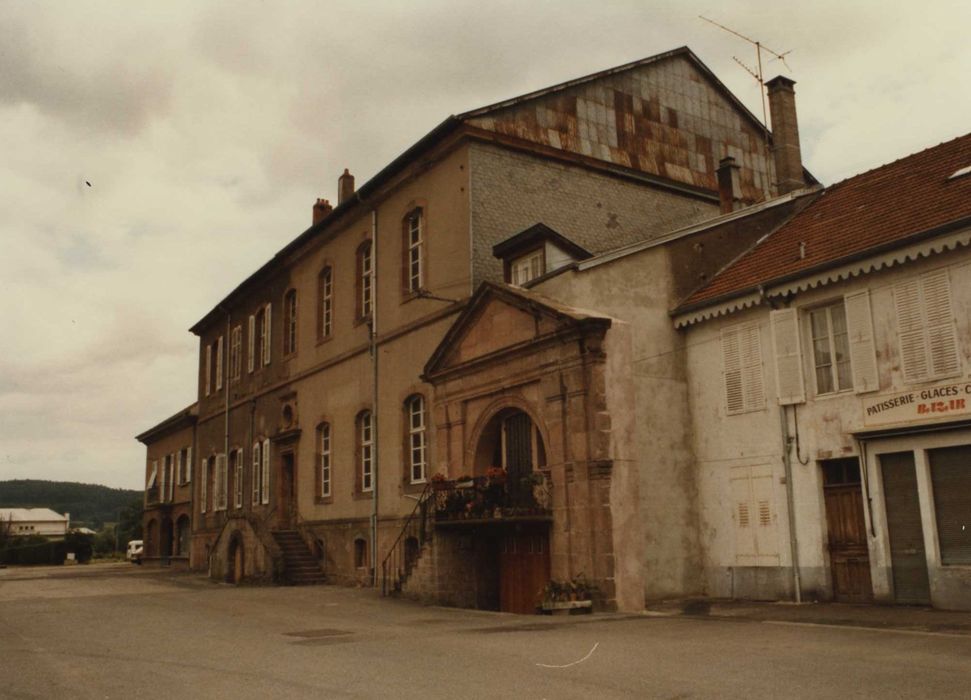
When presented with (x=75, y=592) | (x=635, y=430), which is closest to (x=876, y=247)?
(x=635, y=430)

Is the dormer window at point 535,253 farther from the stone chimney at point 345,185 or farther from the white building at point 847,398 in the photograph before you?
the stone chimney at point 345,185

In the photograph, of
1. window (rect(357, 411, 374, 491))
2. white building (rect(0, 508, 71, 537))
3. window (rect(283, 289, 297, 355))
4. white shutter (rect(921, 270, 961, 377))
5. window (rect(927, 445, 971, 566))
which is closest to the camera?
window (rect(927, 445, 971, 566))

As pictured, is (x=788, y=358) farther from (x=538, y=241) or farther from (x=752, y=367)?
(x=538, y=241)

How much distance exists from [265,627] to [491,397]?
6.45m

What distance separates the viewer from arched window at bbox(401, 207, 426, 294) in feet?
77.6

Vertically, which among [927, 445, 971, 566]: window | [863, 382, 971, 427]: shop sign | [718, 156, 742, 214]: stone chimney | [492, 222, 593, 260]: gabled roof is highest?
[718, 156, 742, 214]: stone chimney

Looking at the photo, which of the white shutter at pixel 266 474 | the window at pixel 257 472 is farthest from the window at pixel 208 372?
the white shutter at pixel 266 474

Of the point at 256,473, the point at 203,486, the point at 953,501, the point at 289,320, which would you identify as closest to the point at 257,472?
the point at 256,473

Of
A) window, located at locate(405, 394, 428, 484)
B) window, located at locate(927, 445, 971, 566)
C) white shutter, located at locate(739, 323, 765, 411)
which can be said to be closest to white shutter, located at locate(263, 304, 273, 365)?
window, located at locate(405, 394, 428, 484)

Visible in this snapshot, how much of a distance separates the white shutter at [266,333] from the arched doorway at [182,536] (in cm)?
1349

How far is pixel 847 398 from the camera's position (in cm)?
1466

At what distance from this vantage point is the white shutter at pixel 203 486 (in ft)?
128

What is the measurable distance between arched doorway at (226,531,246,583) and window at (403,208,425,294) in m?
9.53

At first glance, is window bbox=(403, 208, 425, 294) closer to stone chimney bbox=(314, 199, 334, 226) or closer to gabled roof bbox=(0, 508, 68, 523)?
stone chimney bbox=(314, 199, 334, 226)
